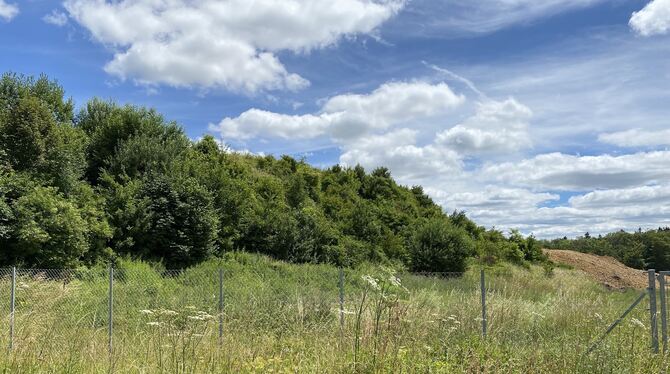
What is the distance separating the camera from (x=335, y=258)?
942 inches

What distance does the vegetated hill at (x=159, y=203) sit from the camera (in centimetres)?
1644

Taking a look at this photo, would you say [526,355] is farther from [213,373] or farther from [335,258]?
[335,258]

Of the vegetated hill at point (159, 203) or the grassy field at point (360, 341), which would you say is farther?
the vegetated hill at point (159, 203)

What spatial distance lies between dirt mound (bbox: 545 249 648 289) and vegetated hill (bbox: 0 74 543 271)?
23.7 ft

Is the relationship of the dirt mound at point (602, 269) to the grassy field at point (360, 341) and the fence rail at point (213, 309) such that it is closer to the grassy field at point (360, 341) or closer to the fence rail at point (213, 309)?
the fence rail at point (213, 309)

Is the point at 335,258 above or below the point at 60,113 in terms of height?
below

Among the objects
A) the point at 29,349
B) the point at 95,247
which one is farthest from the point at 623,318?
the point at 95,247

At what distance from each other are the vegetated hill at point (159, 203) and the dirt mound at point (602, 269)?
7.22 m

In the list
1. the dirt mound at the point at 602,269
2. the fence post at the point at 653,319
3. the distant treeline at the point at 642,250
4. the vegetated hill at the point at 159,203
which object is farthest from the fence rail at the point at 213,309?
→ the distant treeline at the point at 642,250

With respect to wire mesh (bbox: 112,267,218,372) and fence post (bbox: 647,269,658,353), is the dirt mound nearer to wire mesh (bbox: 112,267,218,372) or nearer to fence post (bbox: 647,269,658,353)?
wire mesh (bbox: 112,267,218,372)

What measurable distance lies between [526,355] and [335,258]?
18410mm

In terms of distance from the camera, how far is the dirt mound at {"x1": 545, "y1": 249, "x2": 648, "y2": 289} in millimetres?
34844

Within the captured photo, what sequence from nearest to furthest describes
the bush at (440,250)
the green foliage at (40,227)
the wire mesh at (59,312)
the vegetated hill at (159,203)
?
the wire mesh at (59,312) < the green foliage at (40,227) < the vegetated hill at (159,203) < the bush at (440,250)

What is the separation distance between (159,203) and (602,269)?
102 feet
